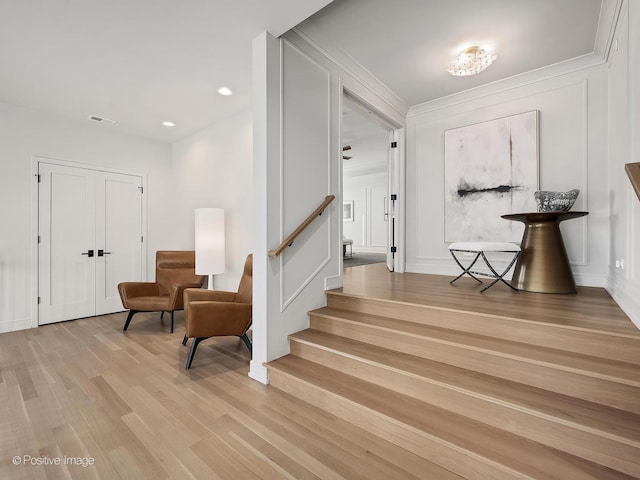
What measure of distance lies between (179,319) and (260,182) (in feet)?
9.94

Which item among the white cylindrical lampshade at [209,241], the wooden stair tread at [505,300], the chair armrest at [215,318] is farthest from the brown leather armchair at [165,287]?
the wooden stair tread at [505,300]

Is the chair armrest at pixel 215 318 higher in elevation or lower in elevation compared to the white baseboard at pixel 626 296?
lower

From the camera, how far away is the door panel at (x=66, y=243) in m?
4.10

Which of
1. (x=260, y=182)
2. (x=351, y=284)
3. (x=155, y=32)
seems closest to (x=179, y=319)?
(x=351, y=284)

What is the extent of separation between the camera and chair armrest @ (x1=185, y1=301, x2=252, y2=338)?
262 centimetres

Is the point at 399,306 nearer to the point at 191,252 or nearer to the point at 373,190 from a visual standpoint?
the point at 191,252

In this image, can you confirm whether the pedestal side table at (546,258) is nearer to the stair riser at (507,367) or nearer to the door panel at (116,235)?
the stair riser at (507,367)

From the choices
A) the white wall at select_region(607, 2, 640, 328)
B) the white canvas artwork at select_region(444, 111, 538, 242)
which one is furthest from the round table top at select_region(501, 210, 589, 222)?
the white canvas artwork at select_region(444, 111, 538, 242)

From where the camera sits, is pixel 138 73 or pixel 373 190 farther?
pixel 373 190

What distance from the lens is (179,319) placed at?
4.31 m

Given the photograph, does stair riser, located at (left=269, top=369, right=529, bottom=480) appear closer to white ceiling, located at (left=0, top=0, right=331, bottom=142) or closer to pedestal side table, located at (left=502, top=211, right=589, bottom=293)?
pedestal side table, located at (left=502, top=211, right=589, bottom=293)

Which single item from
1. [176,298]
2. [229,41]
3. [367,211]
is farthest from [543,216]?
[367,211]

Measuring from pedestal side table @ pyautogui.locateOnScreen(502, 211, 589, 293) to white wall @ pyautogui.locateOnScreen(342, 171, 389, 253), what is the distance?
6007 mm

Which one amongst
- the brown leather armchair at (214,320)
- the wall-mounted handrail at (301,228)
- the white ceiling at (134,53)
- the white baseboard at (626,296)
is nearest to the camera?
the white baseboard at (626,296)
